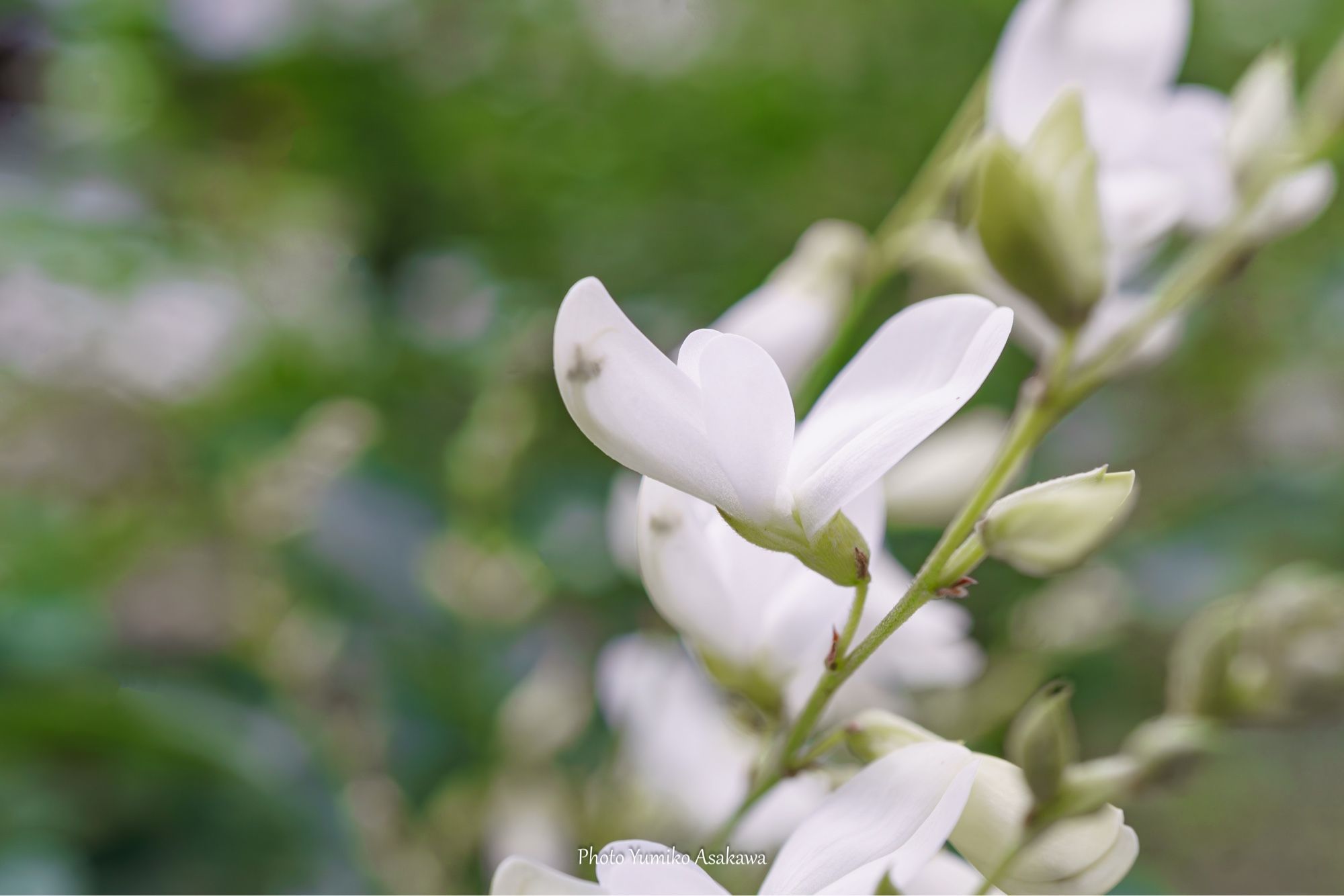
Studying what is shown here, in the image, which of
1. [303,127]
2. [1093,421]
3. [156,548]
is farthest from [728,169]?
[156,548]

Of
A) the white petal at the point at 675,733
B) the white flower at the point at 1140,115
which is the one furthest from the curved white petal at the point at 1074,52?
the white petal at the point at 675,733

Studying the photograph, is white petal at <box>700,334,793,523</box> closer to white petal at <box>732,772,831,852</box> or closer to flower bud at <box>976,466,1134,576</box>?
flower bud at <box>976,466,1134,576</box>

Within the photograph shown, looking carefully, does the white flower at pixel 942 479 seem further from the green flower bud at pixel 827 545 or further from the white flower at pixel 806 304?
the green flower bud at pixel 827 545

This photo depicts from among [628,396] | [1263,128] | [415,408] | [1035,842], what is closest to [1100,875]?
[1035,842]

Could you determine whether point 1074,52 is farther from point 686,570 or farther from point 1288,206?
point 686,570

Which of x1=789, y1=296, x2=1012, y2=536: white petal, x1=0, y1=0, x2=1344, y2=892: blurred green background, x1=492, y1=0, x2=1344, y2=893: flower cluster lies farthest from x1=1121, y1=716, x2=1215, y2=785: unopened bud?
x1=0, y1=0, x2=1344, y2=892: blurred green background
